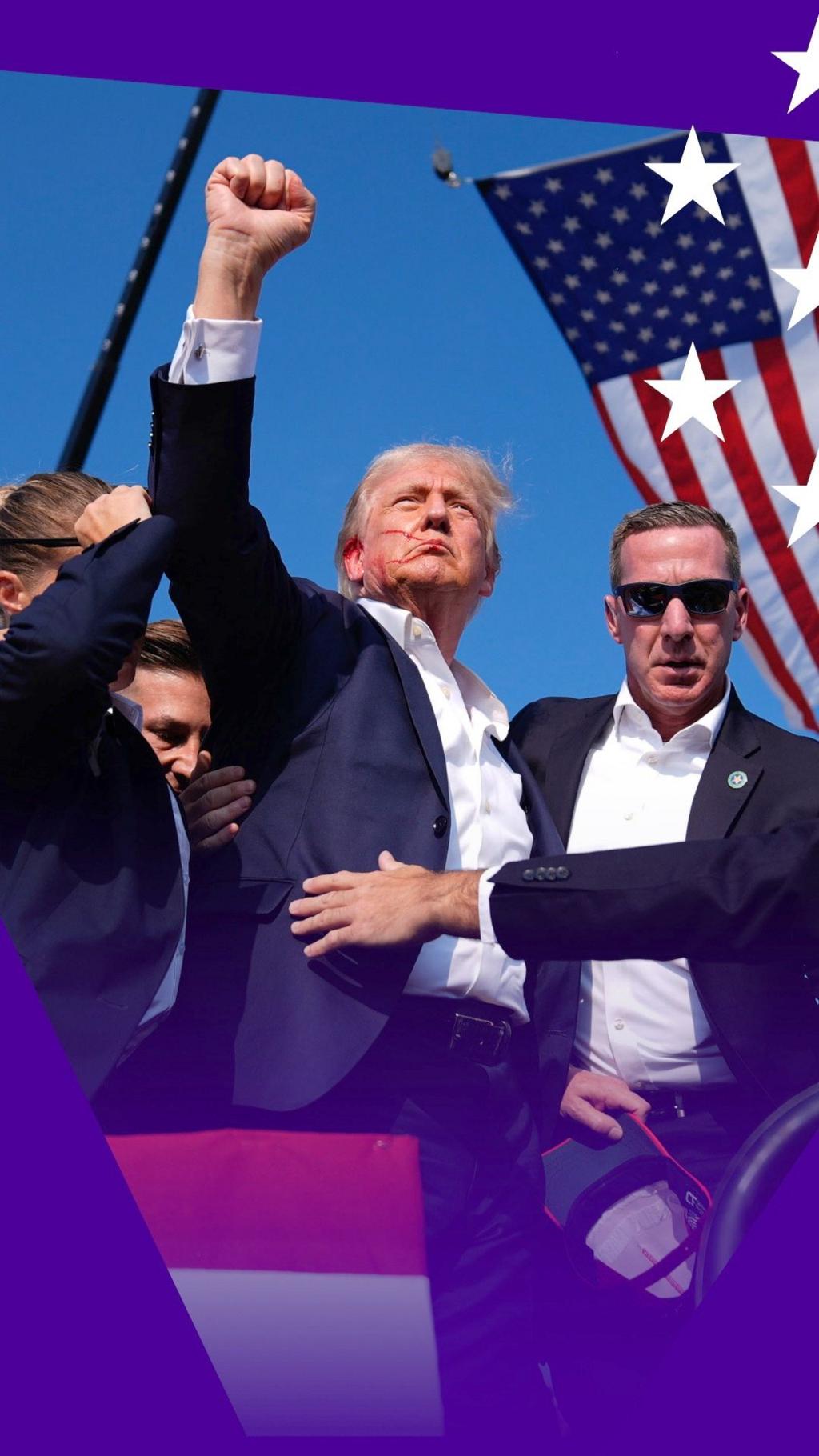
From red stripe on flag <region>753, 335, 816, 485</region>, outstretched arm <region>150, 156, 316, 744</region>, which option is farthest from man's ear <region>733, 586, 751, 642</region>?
red stripe on flag <region>753, 335, 816, 485</region>

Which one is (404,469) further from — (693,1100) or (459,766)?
(693,1100)

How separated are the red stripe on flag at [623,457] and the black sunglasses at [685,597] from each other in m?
3.62

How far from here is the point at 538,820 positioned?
2910 mm

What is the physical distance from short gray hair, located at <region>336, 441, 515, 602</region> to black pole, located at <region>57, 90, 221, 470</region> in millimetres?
2956

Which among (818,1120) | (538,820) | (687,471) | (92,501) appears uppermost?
(687,471)

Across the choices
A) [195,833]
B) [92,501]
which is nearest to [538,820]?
[195,833]

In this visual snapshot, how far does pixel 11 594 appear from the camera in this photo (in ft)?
8.29

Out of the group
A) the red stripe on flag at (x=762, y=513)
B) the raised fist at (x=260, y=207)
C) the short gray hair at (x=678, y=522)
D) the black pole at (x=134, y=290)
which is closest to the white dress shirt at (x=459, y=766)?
the raised fist at (x=260, y=207)

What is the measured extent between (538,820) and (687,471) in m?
4.26

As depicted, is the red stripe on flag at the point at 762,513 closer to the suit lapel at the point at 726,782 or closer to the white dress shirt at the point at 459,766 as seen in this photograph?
the suit lapel at the point at 726,782

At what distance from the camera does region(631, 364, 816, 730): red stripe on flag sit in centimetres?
682

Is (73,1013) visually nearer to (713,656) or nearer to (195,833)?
(195,833)

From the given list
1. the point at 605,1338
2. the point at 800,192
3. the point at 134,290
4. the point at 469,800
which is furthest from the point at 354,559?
the point at 800,192

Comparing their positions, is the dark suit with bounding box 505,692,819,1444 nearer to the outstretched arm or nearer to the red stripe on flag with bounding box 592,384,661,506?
the outstretched arm
